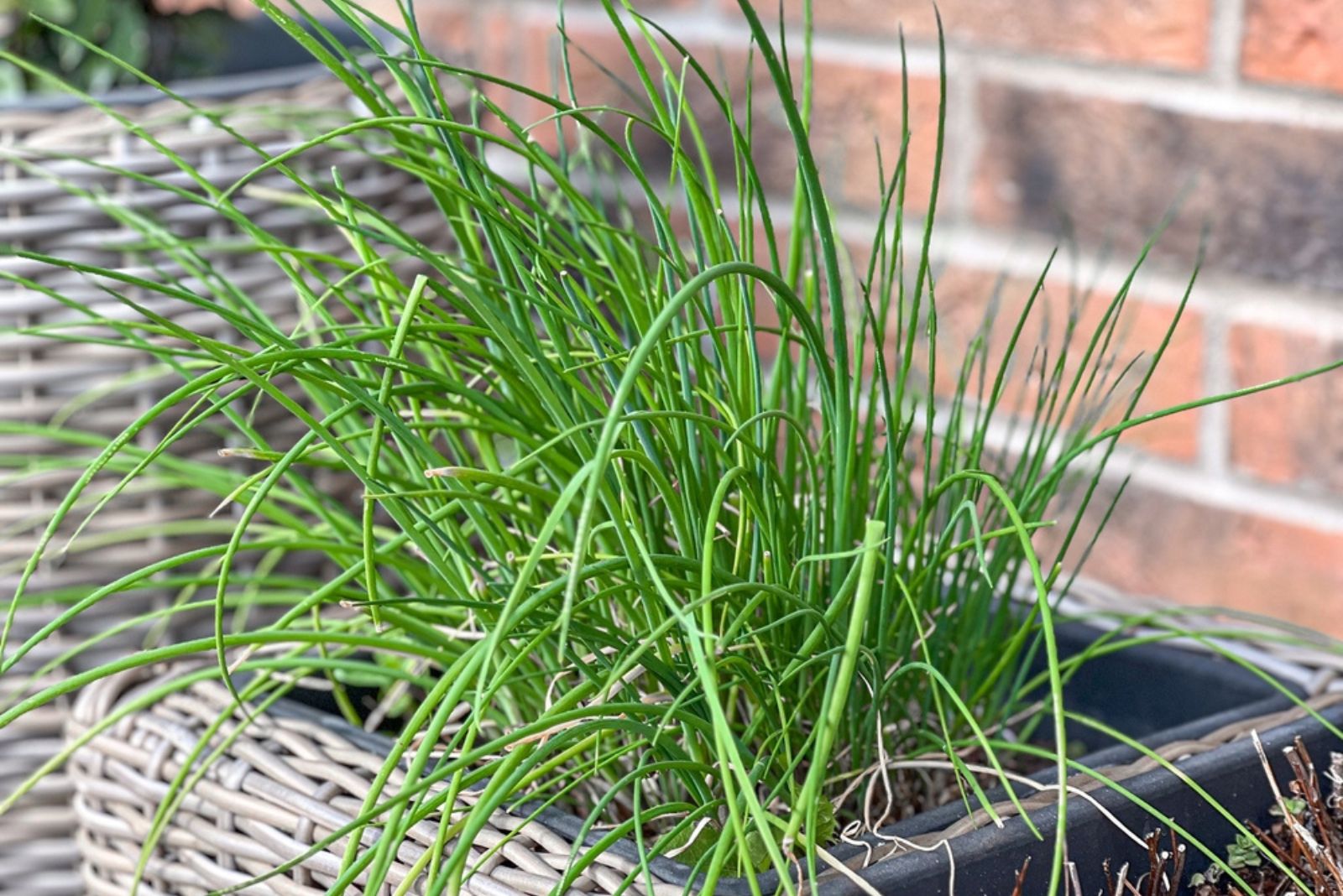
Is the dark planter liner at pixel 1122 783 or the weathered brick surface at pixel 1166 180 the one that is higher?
the weathered brick surface at pixel 1166 180

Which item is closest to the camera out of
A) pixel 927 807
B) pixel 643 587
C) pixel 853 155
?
pixel 643 587

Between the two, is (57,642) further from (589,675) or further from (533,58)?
(533,58)

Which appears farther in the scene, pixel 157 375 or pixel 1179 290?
pixel 1179 290

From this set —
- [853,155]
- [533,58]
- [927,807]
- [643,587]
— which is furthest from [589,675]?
[533,58]

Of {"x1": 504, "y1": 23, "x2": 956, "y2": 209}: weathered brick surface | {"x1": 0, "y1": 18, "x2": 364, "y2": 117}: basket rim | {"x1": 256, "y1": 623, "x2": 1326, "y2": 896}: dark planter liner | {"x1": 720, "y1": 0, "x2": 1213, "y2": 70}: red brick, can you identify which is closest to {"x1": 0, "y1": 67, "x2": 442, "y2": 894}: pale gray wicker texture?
{"x1": 0, "y1": 18, "x2": 364, "y2": 117}: basket rim

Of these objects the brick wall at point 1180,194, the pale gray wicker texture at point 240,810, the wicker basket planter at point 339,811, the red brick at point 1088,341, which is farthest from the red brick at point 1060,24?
the pale gray wicker texture at point 240,810

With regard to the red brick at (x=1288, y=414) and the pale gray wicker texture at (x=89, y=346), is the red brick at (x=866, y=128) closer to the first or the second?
the red brick at (x=1288, y=414)

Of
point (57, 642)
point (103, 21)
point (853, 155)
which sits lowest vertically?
point (57, 642)

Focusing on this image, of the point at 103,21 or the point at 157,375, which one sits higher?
the point at 103,21

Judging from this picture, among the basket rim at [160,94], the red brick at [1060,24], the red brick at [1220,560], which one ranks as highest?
the basket rim at [160,94]
